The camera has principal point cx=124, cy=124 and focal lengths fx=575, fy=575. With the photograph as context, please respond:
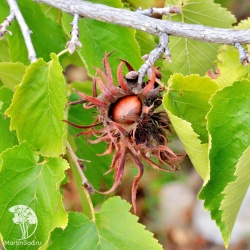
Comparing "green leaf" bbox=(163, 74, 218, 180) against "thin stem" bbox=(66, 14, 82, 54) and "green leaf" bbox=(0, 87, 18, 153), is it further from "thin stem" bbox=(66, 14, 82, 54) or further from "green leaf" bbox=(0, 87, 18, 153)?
"green leaf" bbox=(0, 87, 18, 153)

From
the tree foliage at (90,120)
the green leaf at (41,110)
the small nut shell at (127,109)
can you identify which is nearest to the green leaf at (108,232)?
the tree foliage at (90,120)

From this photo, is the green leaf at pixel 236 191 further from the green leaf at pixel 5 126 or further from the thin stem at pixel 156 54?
the green leaf at pixel 5 126

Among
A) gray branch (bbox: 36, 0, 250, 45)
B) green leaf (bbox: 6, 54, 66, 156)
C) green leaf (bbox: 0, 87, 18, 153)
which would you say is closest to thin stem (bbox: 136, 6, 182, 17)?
gray branch (bbox: 36, 0, 250, 45)

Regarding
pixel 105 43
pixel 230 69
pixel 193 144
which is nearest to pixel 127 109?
A: pixel 193 144

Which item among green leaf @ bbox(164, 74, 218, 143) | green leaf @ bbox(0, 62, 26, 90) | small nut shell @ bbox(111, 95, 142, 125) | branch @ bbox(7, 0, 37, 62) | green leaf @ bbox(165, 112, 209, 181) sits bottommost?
green leaf @ bbox(165, 112, 209, 181)

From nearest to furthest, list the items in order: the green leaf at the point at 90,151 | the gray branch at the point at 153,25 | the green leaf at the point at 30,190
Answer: the gray branch at the point at 153,25
the green leaf at the point at 30,190
the green leaf at the point at 90,151
